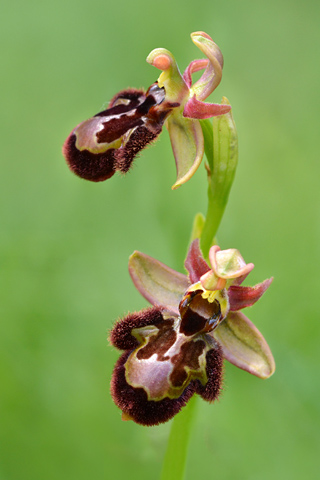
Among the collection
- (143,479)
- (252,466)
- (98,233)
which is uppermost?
(98,233)

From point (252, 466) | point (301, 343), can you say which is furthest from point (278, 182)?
point (252, 466)

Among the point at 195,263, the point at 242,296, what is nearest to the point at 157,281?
the point at 195,263

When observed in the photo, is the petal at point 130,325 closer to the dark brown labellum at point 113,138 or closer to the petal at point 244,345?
the petal at point 244,345

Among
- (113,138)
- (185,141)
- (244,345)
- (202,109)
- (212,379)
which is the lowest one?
(212,379)

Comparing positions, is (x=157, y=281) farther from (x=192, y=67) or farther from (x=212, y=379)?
(x=192, y=67)

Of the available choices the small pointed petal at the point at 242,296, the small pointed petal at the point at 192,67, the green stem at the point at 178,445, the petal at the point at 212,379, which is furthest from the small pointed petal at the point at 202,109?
the green stem at the point at 178,445

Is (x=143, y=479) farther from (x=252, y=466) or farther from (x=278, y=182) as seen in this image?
(x=278, y=182)
